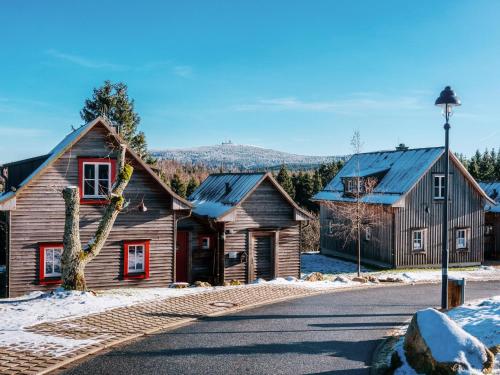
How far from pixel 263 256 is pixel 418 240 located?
34.8 feet

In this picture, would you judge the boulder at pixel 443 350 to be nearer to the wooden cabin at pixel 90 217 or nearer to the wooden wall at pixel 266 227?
the wooden cabin at pixel 90 217

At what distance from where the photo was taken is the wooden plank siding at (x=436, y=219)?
30.7 meters

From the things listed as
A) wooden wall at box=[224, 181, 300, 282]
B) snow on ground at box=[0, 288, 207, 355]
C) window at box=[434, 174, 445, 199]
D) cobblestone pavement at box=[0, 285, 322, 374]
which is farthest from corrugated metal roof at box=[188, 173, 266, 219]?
window at box=[434, 174, 445, 199]

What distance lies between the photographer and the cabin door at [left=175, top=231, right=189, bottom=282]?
26.4 metres

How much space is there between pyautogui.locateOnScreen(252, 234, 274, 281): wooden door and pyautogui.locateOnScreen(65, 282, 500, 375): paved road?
Answer: 9227mm

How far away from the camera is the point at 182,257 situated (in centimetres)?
2659

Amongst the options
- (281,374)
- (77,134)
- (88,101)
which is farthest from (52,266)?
(88,101)

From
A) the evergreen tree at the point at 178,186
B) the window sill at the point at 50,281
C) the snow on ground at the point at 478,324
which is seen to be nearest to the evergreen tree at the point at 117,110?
the evergreen tree at the point at 178,186

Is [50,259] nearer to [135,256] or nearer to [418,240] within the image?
[135,256]

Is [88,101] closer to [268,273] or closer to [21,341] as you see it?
[268,273]

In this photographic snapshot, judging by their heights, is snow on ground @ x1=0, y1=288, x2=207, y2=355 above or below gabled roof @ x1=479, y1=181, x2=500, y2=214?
below

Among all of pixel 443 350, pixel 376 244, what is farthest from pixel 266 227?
pixel 443 350

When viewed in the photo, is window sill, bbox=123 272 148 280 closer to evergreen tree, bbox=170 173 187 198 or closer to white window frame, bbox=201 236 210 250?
white window frame, bbox=201 236 210 250

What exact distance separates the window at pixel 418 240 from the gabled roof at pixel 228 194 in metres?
7.84
